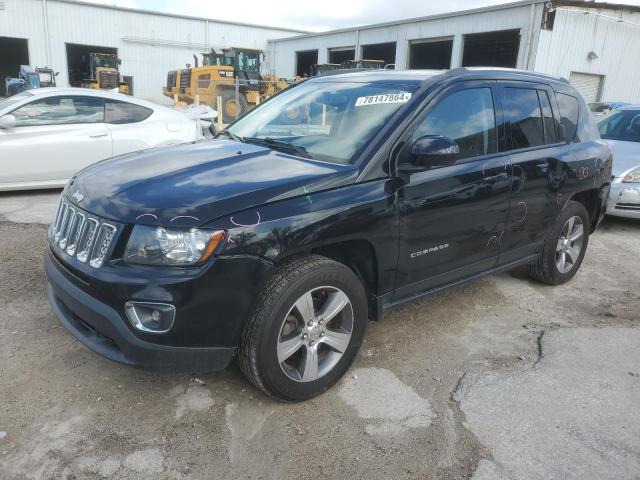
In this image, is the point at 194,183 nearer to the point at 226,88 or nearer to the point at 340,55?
the point at 226,88

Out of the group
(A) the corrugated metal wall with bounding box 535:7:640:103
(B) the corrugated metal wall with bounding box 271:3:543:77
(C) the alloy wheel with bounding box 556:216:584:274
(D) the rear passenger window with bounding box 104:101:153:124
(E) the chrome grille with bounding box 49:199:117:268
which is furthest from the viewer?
(B) the corrugated metal wall with bounding box 271:3:543:77

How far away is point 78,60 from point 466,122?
123ft

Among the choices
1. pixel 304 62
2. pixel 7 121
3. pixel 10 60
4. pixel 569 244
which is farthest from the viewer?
pixel 10 60

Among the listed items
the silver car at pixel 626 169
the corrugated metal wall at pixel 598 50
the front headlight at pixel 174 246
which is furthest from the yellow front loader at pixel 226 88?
the front headlight at pixel 174 246

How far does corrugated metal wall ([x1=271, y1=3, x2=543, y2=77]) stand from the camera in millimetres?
19016

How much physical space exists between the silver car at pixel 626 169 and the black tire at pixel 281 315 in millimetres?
5384

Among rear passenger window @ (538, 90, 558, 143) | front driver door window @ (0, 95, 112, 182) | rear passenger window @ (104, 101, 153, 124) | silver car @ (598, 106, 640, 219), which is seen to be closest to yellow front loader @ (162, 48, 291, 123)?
rear passenger window @ (104, 101, 153, 124)

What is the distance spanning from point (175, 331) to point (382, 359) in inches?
58.7

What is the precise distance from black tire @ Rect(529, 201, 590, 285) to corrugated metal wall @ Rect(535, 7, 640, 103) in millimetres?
15973

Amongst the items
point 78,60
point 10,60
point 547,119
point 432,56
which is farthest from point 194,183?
point 10,60

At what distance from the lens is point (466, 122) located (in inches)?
137

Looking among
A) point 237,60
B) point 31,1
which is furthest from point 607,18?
point 31,1

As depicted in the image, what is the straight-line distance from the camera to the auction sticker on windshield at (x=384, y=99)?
3.21 metres

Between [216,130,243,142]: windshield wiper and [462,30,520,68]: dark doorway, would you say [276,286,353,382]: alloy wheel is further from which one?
[462,30,520,68]: dark doorway
